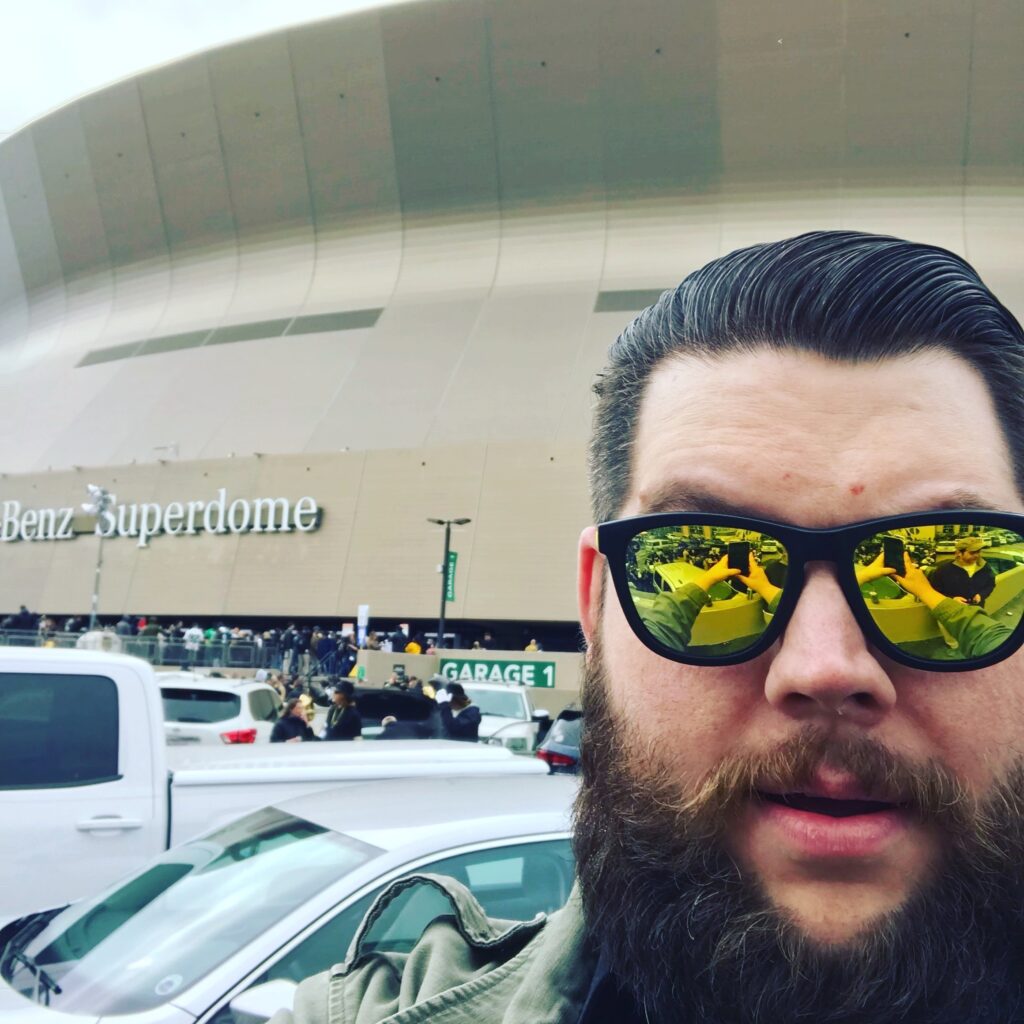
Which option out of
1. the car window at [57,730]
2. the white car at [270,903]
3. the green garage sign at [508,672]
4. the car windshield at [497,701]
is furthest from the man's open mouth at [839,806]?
the green garage sign at [508,672]

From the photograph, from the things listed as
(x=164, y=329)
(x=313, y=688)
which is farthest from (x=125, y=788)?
(x=164, y=329)

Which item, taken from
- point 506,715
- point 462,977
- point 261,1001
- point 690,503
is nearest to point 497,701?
point 506,715

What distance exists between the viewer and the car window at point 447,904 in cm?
292

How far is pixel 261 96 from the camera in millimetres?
39469

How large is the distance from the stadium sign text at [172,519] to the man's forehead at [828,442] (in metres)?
34.5

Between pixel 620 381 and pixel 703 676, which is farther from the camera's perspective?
pixel 620 381

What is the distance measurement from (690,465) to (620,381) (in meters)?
0.33

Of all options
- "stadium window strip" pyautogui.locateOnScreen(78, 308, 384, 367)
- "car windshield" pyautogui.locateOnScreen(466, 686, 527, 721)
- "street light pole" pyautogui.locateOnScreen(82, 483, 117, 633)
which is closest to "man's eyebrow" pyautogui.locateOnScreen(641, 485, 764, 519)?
"car windshield" pyautogui.locateOnScreen(466, 686, 527, 721)

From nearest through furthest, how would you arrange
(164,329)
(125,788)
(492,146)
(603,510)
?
1. (603,510)
2. (125,788)
3. (492,146)
4. (164,329)

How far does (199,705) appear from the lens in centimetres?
1095

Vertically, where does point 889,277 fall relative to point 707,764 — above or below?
above

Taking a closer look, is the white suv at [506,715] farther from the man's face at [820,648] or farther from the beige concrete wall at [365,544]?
the beige concrete wall at [365,544]

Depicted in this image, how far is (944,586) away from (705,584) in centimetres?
29

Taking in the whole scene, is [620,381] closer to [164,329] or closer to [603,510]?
[603,510]
